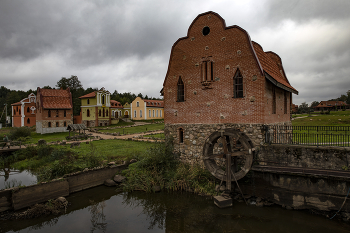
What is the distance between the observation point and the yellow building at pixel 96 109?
42.4m

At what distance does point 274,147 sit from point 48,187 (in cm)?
1181

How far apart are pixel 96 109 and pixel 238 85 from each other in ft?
122

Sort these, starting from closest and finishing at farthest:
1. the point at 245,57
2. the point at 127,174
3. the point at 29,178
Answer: the point at 245,57 < the point at 127,174 < the point at 29,178

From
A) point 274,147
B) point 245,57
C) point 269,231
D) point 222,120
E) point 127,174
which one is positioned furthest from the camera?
point 127,174

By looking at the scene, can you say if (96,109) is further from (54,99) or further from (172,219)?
(172,219)

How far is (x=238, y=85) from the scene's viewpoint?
11.3 m

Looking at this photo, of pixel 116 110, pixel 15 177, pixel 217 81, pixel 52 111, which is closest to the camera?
pixel 217 81

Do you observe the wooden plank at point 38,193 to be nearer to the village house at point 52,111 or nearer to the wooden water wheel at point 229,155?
the wooden water wheel at point 229,155

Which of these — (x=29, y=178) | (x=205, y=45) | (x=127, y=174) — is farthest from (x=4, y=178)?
(x=205, y=45)

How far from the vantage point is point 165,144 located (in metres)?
13.3

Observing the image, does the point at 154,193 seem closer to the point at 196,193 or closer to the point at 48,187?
the point at 196,193

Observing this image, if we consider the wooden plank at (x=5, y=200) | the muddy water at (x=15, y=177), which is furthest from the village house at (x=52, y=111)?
the wooden plank at (x=5, y=200)

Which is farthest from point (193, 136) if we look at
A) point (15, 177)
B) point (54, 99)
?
point (54, 99)

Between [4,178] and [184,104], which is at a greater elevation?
[184,104]
